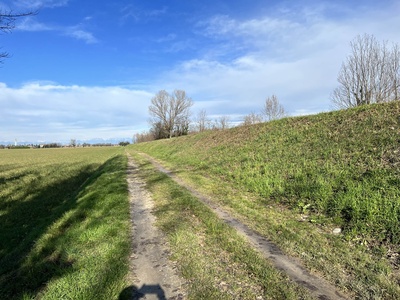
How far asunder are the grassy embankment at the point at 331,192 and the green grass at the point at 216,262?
1.18 feet

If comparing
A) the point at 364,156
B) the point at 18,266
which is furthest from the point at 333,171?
the point at 18,266

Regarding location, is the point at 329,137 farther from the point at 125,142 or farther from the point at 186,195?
the point at 125,142

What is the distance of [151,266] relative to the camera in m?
4.14

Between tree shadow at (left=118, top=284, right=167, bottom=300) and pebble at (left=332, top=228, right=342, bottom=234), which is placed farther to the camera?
pebble at (left=332, top=228, right=342, bottom=234)

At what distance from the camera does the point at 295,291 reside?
132 inches

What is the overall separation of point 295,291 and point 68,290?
315 centimetres

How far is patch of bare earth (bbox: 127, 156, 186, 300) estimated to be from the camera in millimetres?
3459

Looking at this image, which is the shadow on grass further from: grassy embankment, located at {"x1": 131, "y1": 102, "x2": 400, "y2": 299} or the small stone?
the small stone

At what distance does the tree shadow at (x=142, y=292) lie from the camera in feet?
11.0

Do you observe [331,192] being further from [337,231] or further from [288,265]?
[288,265]

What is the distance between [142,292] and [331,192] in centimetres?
544

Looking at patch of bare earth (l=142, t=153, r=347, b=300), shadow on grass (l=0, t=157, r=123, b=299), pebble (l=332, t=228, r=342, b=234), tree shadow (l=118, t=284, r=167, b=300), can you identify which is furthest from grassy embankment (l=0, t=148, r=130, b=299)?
pebble (l=332, t=228, r=342, b=234)

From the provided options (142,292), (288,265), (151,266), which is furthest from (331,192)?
(142,292)

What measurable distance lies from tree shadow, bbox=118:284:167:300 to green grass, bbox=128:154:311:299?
1.35 feet
